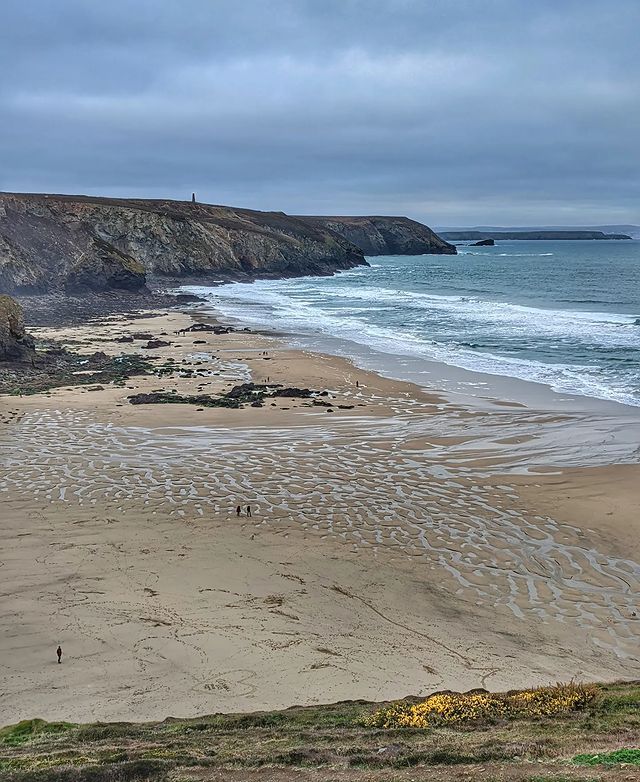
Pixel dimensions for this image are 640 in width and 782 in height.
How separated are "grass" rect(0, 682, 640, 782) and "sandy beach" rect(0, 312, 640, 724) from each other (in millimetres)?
603

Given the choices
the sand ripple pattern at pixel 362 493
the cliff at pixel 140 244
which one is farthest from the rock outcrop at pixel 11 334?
the cliff at pixel 140 244

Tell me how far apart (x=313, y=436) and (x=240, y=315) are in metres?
28.7

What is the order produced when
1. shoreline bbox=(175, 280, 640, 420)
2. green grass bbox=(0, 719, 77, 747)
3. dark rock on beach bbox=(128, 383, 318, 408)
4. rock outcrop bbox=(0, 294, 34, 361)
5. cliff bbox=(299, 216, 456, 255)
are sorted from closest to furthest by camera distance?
green grass bbox=(0, 719, 77, 747)
dark rock on beach bbox=(128, 383, 318, 408)
shoreline bbox=(175, 280, 640, 420)
rock outcrop bbox=(0, 294, 34, 361)
cliff bbox=(299, 216, 456, 255)

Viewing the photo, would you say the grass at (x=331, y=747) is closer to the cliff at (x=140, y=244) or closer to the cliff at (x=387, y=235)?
the cliff at (x=140, y=244)

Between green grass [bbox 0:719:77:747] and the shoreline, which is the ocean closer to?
the shoreline

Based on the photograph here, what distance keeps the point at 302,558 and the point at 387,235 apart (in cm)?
14418

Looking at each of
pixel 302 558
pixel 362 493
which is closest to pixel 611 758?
pixel 302 558

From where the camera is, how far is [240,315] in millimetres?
44781

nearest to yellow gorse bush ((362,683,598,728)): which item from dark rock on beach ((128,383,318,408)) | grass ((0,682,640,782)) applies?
grass ((0,682,640,782))

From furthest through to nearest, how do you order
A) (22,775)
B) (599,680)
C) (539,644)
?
(539,644), (599,680), (22,775)

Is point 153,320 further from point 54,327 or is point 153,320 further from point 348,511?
point 348,511

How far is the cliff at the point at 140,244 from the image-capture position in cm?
5366

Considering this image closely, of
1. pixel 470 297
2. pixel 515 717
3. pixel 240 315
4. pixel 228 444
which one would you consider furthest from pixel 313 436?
pixel 470 297

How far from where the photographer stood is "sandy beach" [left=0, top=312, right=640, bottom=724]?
7.76 metres
